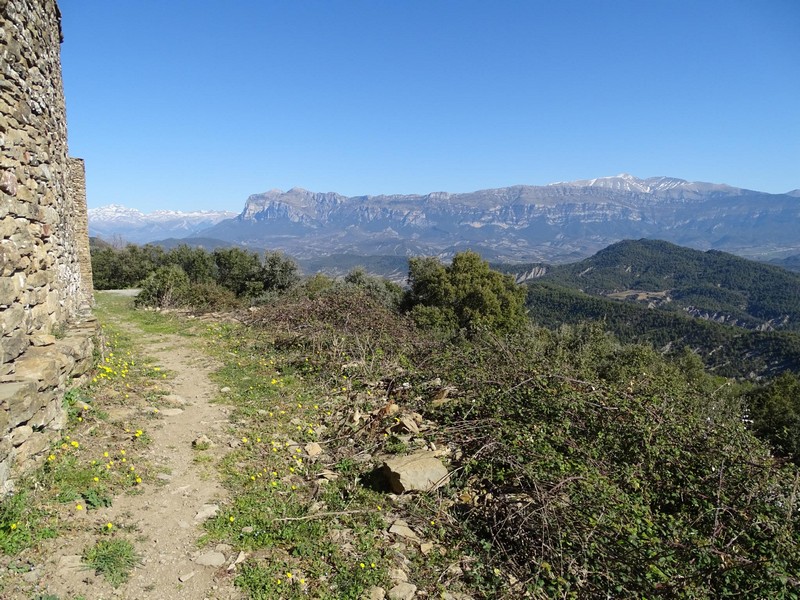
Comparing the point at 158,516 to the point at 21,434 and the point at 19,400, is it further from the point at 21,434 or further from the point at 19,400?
the point at 19,400

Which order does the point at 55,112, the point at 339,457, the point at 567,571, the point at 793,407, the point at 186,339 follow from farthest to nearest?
1. the point at 793,407
2. the point at 186,339
3. the point at 55,112
4. the point at 339,457
5. the point at 567,571

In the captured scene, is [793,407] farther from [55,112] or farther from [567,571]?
[55,112]

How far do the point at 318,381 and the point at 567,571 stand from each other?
19.8 feet

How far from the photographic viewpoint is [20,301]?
539cm

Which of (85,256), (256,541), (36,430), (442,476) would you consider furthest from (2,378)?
(85,256)

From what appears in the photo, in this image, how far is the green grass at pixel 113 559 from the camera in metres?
3.73

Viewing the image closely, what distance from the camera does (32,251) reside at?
230 inches

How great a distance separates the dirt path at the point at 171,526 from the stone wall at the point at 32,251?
115cm

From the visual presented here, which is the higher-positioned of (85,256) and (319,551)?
(85,256)

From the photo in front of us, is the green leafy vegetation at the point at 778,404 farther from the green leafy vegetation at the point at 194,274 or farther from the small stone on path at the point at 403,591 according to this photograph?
the green leafy vegetation at the point at 194,274

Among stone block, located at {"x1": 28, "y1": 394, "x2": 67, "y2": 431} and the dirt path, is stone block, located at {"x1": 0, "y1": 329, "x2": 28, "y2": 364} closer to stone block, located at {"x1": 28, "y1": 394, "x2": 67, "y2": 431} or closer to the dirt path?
stone block, located at {"x1": 28, "y1": 394, "x2": 67, "y2": 431}

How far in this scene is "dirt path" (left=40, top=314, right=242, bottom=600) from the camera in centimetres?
366

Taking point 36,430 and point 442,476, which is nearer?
point 36,430

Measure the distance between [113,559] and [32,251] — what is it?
421cm
